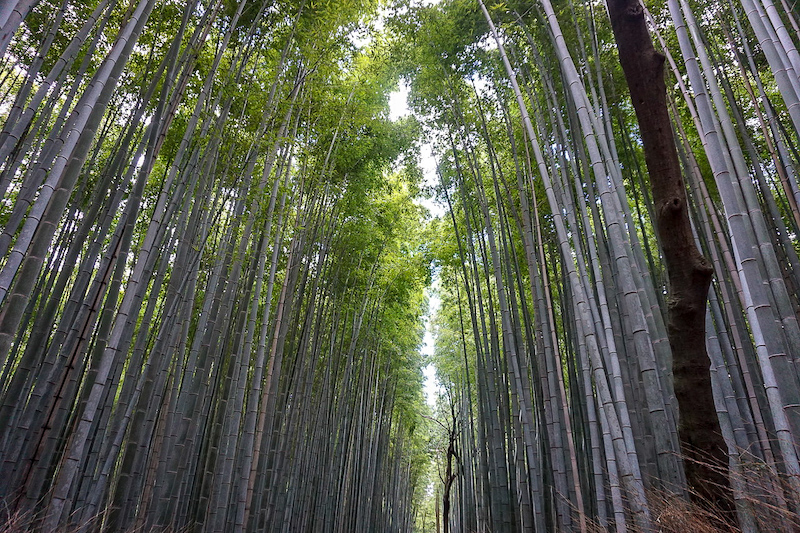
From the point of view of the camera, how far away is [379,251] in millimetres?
6188

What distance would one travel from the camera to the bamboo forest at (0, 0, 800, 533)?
5.64 ft

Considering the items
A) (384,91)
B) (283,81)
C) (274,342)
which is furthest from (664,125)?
(384,91)

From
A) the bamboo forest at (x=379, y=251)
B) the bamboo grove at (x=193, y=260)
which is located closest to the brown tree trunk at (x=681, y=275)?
the bamboo forest at (x=379, y=251)

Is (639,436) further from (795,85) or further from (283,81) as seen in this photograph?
(283,81)

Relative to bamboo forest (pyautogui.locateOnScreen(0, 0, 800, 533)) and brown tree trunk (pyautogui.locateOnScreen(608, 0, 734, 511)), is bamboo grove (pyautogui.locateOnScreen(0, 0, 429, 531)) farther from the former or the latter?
brown tree trunk (pyautogui.locateOnScreen(608, 0, 734, 511))

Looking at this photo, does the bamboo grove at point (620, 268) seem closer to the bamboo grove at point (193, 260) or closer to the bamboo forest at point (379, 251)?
the bamboo forest at point (379, 251)

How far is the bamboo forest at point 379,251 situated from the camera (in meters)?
1.72

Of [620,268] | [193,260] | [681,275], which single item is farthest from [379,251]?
[681,275]

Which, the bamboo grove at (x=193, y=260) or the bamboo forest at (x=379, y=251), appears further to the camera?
the bamboo grove at (x=193, y=260)

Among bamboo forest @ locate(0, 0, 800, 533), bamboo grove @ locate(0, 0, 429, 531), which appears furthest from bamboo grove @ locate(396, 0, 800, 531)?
bamboo grove @ locate(0, 0, 429, 531)

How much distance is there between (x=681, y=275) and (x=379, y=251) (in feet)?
15.8

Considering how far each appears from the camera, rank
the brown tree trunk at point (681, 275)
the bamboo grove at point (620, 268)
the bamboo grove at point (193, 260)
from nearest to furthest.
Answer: the brown tree trunk at point (681, 275), the bamboo grove at point (620, 268), the bamboo grove at point (193, 260)

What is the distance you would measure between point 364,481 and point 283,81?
19.0 feet

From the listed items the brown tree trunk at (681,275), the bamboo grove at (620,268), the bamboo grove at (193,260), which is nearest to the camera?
the brown tree trunk at (681,275)
